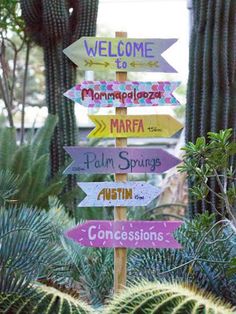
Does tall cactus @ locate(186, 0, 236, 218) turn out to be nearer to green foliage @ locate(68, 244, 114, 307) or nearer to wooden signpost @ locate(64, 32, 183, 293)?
green foliage @ locate(68, 244, 114, 307)

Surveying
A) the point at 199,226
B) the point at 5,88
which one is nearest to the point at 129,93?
the point at 199,226

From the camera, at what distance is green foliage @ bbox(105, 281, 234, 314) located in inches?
114

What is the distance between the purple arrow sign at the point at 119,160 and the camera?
13.9 ft

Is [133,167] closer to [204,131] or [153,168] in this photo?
[153,168]

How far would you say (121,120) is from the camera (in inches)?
169

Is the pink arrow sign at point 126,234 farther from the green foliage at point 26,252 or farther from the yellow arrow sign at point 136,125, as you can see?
the yellow arrow sign at point 136,125

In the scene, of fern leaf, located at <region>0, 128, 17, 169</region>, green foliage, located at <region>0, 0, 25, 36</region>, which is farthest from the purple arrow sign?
green foliage, located at <region>0, 0, 25, 36</region>

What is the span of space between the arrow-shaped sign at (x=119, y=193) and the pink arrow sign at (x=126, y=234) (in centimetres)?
15

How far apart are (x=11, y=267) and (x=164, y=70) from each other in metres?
1.55

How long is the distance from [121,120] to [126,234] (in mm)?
685

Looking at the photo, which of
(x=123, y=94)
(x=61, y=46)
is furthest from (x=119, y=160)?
(x=61, y=46)

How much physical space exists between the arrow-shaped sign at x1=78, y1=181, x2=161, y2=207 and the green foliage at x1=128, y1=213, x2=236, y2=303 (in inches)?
13.0

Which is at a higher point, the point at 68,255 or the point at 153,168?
Answer: the point at 153,168

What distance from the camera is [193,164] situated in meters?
4.09
